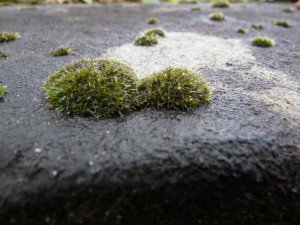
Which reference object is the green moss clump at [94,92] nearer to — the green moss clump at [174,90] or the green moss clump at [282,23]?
the green moss clump at [174,90]

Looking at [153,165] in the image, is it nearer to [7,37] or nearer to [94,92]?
[94,92]

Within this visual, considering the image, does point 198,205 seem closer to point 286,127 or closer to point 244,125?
point 244,125

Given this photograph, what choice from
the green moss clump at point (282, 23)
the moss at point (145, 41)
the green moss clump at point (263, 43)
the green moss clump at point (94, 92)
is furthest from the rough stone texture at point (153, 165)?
the green moss clump at point (282, 23)

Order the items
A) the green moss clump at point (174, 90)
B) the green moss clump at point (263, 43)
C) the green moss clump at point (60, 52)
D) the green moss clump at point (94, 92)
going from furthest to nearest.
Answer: the green moss clump at point (263, 43) → the green moss clump at point (60, 52) → the green moss clump at point (174, 90) → the green moss clump at point (94, 92)

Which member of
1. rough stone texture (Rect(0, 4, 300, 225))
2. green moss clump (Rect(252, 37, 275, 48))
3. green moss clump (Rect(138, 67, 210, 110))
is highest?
green moss clump (Rect(138, 67, 210, 110))

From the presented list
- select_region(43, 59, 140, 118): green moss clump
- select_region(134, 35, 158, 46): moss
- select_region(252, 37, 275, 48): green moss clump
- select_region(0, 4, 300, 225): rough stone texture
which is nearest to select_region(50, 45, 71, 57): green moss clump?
select_region(134, 35, 158, 46): moss

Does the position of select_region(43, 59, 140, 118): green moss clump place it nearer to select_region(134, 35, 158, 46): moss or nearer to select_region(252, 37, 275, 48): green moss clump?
select_region(134, 35, 158, 46): moss
